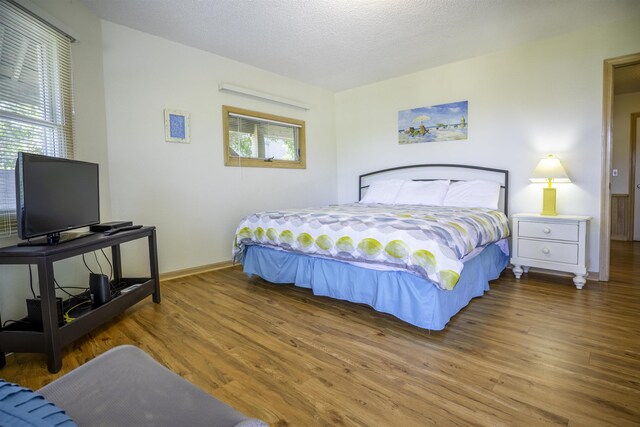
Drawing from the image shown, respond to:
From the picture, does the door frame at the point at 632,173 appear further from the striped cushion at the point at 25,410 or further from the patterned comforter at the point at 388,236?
the striped cushion at the point at 25,410

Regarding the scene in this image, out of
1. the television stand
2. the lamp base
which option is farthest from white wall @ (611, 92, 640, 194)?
the television stand

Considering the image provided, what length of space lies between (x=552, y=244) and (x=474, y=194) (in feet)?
2.85

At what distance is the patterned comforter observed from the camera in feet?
6.35

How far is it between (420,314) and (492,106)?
286 centimetres

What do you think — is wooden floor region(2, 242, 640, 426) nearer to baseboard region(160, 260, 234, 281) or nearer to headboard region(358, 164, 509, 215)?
baseboard region(160, 260, 234, 281)

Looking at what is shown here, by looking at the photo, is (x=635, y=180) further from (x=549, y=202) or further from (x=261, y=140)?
(x=261, y=140)

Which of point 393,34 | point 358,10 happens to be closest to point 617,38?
point 393,34

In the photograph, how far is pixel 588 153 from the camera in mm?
3113

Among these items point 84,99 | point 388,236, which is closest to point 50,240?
point 84,99

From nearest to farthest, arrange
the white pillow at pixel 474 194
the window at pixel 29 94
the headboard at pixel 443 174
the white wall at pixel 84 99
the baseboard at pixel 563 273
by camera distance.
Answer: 1. the window at pixel 29 94
2. the white wall at pixel 84 99
3. the baseboard at pixel 563 273
4. the white pillow at pixel 474 194
5. the headboard at pixel 443 174

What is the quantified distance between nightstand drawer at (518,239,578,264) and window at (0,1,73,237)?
164 inches

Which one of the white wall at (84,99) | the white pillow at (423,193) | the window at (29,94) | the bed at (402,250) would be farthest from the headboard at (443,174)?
the window at (29,94)

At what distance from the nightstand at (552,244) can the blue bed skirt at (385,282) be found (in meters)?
0.23

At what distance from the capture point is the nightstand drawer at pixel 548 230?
2.87 metres
